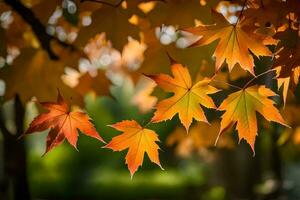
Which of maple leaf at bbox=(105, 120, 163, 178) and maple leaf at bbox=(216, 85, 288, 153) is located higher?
maple leaf at bbox=(216, 85, 288, 153)

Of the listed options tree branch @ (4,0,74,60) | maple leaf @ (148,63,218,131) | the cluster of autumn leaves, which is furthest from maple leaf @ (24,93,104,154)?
tree branch @ (4,0,74,60)

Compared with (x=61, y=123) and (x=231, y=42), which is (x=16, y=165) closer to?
(x=61, y=123)

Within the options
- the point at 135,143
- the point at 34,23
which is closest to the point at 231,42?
the point at 135,143

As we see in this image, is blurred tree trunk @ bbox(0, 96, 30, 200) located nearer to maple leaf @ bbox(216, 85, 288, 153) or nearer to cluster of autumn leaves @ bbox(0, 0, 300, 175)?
cluster of autumn leaves @ bbox(0, 0, 300, 175)

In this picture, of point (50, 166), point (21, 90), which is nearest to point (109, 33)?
point (21, 90)

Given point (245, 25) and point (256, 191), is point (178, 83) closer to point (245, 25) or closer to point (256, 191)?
point (245, 25)

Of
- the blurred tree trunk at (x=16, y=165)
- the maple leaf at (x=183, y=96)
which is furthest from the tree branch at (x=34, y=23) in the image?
the maple leaf at (x=183, y=96)
